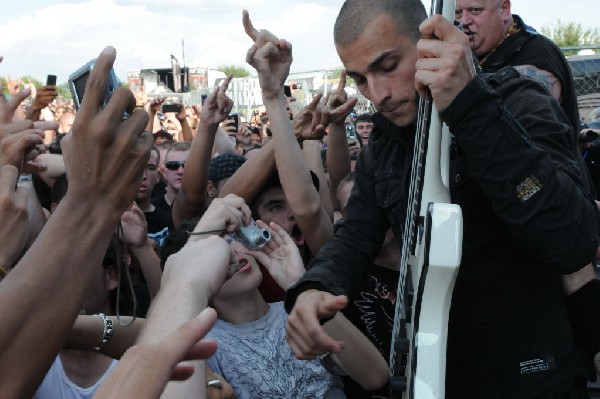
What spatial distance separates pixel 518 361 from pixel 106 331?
46.4 inches

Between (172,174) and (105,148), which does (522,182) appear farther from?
(172,174)

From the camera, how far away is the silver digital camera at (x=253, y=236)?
2.44 metres

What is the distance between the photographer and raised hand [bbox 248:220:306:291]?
8.52ft

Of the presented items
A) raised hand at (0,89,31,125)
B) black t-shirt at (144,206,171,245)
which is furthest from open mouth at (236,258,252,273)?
black t-shirt at (144,206,171,245)

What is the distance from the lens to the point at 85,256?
3.85ft

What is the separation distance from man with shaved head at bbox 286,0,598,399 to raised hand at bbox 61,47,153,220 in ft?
2.25

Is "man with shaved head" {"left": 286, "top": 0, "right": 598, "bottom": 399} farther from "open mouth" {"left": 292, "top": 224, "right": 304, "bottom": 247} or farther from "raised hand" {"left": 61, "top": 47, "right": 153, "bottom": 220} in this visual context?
"open mouth" {"left": 292, "top": 224, "right": 304, "bottom": 247}

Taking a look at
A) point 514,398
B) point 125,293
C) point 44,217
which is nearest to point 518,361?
point 514,398

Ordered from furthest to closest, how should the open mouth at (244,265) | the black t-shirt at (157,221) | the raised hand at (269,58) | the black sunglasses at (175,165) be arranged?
1. the black sunglasses at (175,165)
2. the black t-shirt at (157,221)
3. the raised hand at (269,58)
4. the open mouth at (244,265)

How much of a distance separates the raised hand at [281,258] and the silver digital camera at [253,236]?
81 mm

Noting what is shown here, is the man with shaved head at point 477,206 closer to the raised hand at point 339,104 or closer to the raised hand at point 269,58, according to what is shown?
the raised hand at point 269,58

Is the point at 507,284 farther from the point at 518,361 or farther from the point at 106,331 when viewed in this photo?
the point at 106,331

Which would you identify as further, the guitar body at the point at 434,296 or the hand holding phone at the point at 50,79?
the hand holding phone at the point at 50,79

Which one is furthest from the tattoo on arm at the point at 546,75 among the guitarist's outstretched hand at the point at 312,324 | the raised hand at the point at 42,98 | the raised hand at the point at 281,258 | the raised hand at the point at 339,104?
the raised hand at the point at 42,98
